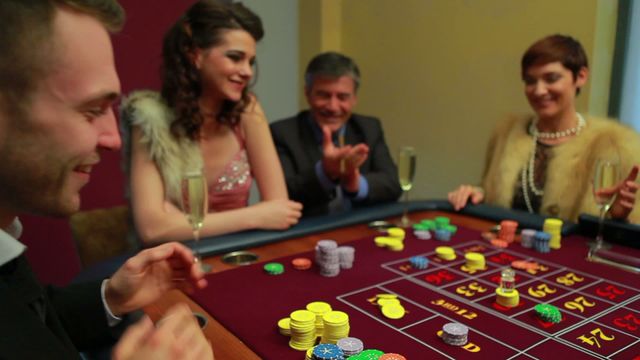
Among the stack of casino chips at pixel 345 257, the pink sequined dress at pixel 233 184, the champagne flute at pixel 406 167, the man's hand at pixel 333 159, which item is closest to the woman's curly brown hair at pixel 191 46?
the pink sequined dress at pixel 233 184

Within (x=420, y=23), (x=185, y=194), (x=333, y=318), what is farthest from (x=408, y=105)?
(x=333, y=318)

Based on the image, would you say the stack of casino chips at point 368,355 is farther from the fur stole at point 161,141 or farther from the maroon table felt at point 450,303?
the fur stole at point 161,141

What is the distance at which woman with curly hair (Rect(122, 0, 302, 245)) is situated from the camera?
5.72 ft

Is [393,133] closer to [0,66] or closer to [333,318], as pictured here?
[333,318]

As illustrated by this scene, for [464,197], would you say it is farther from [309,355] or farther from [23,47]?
[23,47]

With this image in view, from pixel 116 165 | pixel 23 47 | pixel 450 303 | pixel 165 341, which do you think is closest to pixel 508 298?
pixel 450 303

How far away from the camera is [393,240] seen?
1.58 m

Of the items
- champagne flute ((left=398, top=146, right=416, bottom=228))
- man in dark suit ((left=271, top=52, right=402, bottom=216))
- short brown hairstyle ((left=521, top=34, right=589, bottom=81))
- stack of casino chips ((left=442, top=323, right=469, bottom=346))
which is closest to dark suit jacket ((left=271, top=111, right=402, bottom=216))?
man in dark suit ((left=271, top=52, right=402, bottom=216))

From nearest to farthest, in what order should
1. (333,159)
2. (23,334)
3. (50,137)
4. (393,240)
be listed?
1. (23,334)
2. (50,137)
3. (393,240)
4. (333,159)

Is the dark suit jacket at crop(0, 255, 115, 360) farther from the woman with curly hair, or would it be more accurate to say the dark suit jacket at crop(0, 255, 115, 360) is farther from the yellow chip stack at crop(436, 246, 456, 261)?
the yellow chip stack at crop(436, 246, 456, 261)

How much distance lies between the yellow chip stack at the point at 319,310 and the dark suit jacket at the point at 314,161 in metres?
1.21

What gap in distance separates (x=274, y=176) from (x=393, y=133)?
1876mm

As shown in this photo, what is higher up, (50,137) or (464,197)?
(50,137)

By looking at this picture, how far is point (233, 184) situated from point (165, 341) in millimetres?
1403
